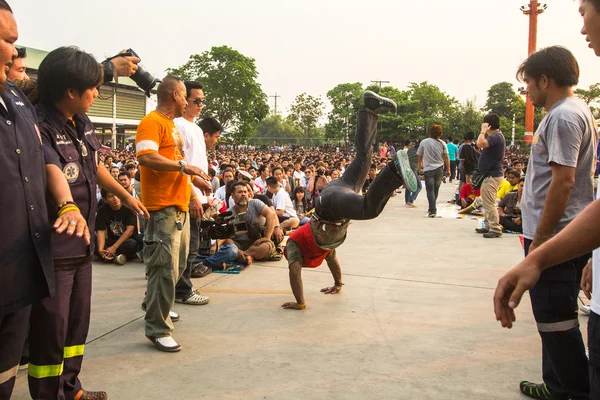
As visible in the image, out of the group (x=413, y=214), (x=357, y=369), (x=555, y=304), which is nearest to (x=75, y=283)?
(x=357, y=369)

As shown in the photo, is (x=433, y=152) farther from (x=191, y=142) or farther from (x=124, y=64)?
(x=124, y=64)

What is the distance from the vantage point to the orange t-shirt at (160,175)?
11.7 feet

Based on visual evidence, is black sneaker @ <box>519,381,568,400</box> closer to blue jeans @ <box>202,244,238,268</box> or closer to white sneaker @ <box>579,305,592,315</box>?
white sneaker @ <box>579,305,592,315</box>

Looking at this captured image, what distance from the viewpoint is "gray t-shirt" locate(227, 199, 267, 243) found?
22.3 ft

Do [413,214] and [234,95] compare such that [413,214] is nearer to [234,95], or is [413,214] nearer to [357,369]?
[357,369]

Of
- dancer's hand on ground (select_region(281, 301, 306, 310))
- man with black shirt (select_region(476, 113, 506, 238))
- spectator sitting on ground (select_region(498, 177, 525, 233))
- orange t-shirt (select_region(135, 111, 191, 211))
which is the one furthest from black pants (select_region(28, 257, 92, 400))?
spectator sitting on ground (select_region(498, 177, 525, 233))

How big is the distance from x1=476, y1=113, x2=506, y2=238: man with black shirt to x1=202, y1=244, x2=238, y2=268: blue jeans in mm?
4218

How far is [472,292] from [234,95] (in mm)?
48210

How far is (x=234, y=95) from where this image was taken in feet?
168

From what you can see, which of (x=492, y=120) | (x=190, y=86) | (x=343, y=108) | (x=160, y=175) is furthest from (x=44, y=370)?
(x=343, y=108)

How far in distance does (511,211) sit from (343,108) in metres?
56.9

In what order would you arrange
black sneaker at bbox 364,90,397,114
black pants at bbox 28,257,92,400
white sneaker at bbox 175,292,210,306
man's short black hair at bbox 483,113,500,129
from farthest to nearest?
man's short black hair at bbox 483,113,500,129 < white sneaker at bbox 175,292,210,306 < black sneaker at bbox 364,90,397,114 < black pants at bbox 28,257,92,400

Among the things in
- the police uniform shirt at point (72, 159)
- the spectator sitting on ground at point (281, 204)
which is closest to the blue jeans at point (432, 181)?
the spectator sitting on ground at point (281, 204)

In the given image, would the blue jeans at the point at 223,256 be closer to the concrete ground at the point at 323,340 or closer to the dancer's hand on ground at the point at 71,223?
the concrete ground at the point at 323,340
